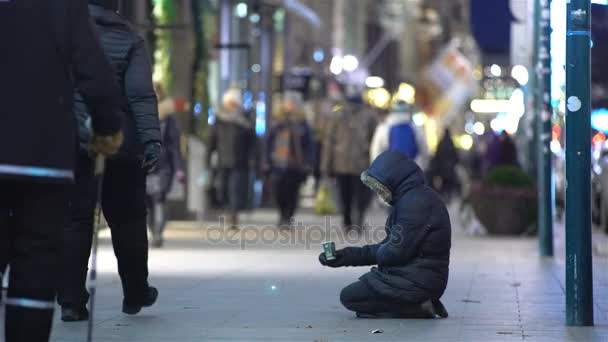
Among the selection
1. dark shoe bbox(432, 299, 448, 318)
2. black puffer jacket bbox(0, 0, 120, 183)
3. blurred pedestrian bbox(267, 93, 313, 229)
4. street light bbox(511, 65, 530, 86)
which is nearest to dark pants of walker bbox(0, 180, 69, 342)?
black puffer jacket bbox(0, 0, 120, 183)

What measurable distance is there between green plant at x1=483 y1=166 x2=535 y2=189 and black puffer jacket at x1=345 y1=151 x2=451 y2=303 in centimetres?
1203

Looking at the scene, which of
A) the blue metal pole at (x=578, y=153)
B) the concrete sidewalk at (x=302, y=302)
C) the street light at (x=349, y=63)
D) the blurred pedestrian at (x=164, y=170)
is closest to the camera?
the concrete sidewalk at (x=302, y=302)

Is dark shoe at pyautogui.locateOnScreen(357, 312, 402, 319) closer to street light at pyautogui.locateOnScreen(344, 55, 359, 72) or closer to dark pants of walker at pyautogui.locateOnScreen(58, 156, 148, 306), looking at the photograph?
dark pants of walker at pyautogui.locateOnScreen(58, 156, 148, 306)

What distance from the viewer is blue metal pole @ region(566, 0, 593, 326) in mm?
9172

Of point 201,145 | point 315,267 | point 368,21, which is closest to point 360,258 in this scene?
point 315,267

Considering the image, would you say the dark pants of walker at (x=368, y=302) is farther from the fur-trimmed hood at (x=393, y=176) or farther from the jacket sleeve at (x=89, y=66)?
the jacket sleeve at (x=89, y=66)

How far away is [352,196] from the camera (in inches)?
824

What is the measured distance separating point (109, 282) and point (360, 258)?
3.40 meters

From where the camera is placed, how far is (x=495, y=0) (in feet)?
72.8

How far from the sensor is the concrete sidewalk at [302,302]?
8.97m

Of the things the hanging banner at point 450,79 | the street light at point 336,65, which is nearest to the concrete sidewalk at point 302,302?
the hanging banner at point 450,79

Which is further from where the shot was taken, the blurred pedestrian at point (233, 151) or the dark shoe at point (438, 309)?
the blurred pedestrian at point (233, 151)

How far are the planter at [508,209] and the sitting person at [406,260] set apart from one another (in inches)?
460

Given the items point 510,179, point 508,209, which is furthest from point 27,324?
point 510,179
